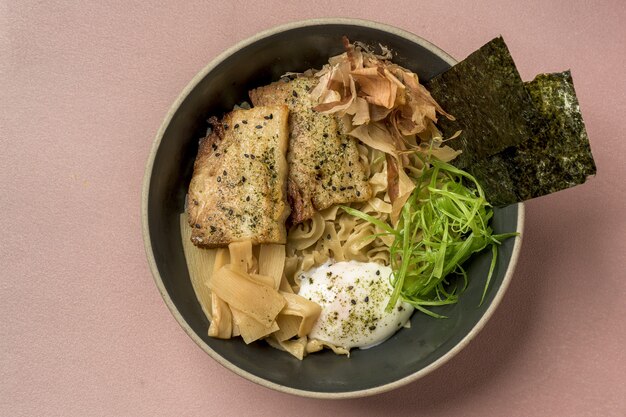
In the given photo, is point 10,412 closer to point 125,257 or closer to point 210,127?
point 125,257

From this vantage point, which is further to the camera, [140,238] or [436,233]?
[140,238]

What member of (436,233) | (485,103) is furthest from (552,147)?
(436,233)

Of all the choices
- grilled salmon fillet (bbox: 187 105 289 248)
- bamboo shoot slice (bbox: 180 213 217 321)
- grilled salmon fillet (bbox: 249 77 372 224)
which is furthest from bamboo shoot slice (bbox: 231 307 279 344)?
grilled salmon fillet (bbox: 249 77 372 224)

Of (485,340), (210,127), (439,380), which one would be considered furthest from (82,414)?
(485,340)

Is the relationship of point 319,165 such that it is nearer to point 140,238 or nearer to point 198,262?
point 198,262

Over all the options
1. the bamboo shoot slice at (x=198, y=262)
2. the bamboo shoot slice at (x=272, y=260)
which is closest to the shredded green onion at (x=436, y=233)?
the bamboo shoot slice at (x=272, y=260)

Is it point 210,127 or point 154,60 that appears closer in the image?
point 210,127

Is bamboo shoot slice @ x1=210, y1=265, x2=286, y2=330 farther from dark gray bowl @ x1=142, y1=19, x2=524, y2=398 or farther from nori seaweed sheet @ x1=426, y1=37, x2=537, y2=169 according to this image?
nori seaweed sheet @ x1=426, y1=37, x2=537, y2=169

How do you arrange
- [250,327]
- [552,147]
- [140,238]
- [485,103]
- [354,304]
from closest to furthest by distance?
[552,147] → [485,103] → [250,327] → [354,304] → [140,238]
